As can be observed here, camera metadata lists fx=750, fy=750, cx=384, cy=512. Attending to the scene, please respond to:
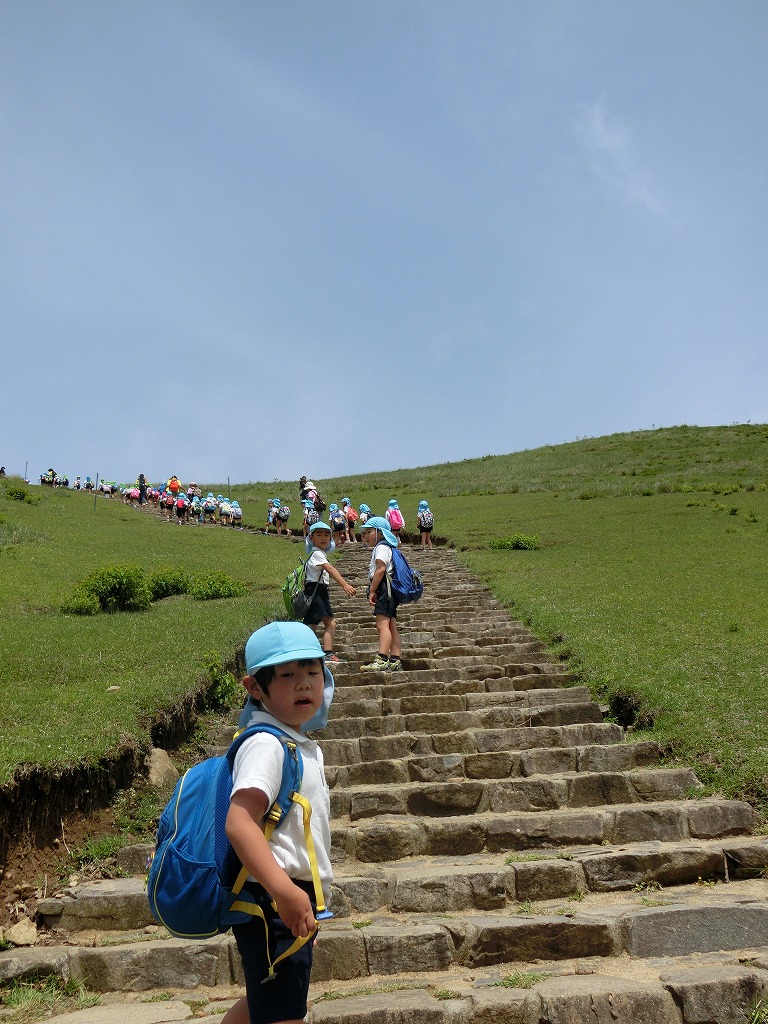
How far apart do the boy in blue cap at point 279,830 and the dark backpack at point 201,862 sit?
0.06 meters

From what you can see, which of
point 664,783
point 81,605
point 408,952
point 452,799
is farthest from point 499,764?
point 81,605

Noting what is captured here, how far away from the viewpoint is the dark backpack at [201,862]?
262 centimetres

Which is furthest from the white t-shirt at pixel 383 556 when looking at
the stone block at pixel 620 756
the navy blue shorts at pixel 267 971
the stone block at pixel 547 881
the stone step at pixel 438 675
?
the navy blue shorts at pixel 267 971

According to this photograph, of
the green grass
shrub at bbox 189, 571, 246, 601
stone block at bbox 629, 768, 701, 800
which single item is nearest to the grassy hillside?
the green grass

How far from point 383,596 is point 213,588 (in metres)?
7.54

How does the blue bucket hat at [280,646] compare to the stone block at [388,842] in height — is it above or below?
above

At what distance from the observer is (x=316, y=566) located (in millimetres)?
9375

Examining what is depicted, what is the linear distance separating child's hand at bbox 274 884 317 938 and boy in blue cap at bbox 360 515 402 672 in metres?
6.60

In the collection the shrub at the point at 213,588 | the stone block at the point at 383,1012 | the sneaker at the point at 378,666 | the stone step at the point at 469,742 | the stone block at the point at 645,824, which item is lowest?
the stone block at the point at 383,1012

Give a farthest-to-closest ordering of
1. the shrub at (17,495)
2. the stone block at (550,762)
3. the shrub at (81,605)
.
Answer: the shrub at (17,495), the shrub at (81,605), the stone block at (550,762)

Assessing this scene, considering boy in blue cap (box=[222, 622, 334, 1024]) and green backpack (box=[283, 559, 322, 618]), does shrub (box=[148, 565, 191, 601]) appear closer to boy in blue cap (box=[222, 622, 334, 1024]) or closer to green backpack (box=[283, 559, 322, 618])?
green backpack (box=[283, 559, 322, 618])

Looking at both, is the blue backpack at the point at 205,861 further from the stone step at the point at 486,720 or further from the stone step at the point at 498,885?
the stone step at the point at 486,720

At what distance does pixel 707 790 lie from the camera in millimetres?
5914

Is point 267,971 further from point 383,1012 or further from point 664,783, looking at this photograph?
point 664,783
